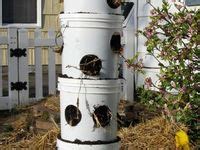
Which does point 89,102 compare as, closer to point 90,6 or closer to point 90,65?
point 90,65

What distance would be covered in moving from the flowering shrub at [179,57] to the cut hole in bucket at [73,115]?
1403 mm

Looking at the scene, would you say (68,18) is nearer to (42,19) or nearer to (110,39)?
(110,39)

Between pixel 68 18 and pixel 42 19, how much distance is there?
10.1 metres

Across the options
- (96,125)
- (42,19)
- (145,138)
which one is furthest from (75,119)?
(42,19)

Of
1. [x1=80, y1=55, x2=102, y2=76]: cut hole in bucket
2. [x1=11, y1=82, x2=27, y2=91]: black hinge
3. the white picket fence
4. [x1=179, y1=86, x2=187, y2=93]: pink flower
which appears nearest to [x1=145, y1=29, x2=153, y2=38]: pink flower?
[x1=179, y1=86, x2=187, y2=93]: pink flower

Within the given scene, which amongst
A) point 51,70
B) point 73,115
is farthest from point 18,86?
point 73,115

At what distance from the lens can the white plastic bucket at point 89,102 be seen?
6.91 ft

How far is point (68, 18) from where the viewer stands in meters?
2.14

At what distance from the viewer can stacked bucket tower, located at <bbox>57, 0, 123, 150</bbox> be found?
6.88ft

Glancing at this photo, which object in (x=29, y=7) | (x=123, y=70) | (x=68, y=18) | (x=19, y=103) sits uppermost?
(x=29, y=7)

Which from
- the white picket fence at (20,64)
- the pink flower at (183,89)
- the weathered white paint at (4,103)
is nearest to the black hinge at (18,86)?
the white picket fence at (20,64)

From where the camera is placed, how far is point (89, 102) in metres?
2.11

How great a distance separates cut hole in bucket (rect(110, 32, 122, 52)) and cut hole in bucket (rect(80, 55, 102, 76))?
93mm

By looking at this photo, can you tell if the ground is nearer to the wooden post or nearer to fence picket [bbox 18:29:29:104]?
the wooden post
